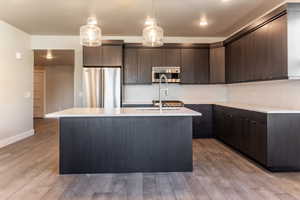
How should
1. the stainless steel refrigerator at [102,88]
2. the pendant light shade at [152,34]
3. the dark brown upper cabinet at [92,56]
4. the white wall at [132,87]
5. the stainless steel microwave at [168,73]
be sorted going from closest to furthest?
the pendant light shade at [152,34] → the stainless steel refrigerator at [102,88] → the dark brown upper cabinet at [92,56] → the stainless steel microwave at [168,73] → the white wall at [132,87]

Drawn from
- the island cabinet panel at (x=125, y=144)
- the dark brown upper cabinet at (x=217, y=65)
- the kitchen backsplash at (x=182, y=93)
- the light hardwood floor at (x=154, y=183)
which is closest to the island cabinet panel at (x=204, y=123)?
the kitchen backsplash at (x=182, y=93)

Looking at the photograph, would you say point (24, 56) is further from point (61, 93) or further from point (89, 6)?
point (61, 93)

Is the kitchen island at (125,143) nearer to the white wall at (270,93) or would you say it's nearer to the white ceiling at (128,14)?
the white wall at (270,93)

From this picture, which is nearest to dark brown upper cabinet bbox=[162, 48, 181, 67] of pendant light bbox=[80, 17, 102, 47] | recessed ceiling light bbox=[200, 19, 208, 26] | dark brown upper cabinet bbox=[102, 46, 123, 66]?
recessed ceiling light bbox=[200, 19, 208, 26]

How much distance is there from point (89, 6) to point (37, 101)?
761 centimetres

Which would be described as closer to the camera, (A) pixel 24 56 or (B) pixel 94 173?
(B) pixel 94 173

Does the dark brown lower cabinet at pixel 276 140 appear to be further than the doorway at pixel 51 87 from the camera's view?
No

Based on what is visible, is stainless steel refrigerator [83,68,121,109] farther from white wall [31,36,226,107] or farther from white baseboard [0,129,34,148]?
white baseboard [0,129,34,148]

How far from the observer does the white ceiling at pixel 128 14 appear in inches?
153

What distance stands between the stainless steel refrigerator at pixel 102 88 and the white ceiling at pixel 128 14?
106 centimetres

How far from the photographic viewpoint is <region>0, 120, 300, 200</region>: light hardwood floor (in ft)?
8.46

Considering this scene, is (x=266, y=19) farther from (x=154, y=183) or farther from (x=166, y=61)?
(x=154, y=183)

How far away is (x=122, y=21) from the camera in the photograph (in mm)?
4852

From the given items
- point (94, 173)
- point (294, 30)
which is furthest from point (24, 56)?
point (294, 30)
